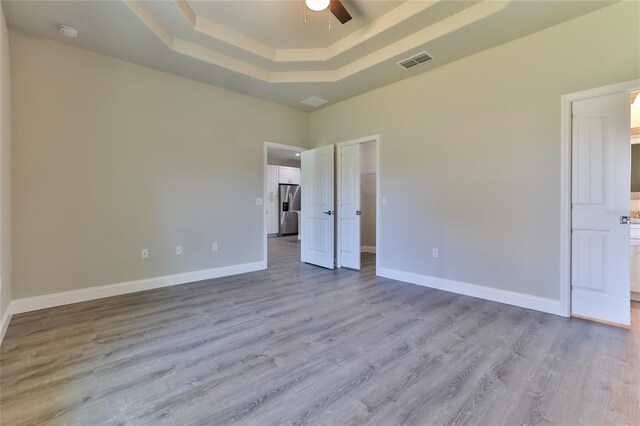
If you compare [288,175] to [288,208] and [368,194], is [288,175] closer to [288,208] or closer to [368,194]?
[288,208]

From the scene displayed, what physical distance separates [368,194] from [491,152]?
3347mm

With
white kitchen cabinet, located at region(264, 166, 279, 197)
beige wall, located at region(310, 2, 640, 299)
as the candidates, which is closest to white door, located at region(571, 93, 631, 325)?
beige wall, located at region(310, 2, 640, 299)

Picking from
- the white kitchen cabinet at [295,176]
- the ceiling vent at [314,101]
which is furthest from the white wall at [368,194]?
the white kitchen cabinet at [295,176]

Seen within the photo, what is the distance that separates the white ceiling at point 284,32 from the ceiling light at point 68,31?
53mm

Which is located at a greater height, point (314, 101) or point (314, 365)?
point (314, 101)

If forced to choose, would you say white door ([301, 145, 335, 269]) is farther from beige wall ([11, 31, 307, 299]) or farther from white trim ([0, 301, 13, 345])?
white trim ([0, 301, 13, 345])

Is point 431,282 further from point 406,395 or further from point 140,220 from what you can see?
point 140,220

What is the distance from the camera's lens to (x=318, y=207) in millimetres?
5074

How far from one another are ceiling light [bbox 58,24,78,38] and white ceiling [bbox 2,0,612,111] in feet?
0.18

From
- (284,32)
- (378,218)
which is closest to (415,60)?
(284,32)

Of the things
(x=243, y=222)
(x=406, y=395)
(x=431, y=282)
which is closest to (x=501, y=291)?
(x=431, y=282)

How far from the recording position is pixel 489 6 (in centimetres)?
256

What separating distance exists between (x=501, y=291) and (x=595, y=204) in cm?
121

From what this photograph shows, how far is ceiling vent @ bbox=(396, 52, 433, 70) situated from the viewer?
3264mm
